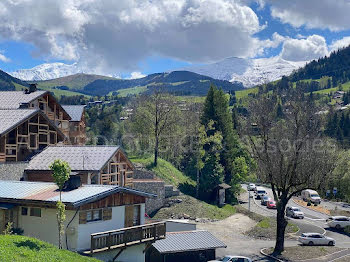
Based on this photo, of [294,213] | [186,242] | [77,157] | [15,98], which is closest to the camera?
[186,242]

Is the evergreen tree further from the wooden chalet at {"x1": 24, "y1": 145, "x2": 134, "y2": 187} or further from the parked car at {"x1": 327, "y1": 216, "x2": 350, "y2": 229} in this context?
the wooden chalet at {"x1": 24, "y1": 145, "x2": 134, "y2": 187}

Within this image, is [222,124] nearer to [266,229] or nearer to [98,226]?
[266,229]

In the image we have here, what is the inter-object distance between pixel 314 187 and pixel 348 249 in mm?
7494

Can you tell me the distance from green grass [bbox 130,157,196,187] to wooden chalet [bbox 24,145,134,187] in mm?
21376

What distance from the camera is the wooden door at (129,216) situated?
2697 cm

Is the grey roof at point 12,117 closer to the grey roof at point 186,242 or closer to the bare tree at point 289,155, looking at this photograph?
the grey roof at point 186,242

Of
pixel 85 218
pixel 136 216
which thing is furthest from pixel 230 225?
pixel 85 218

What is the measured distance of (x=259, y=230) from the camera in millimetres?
46656

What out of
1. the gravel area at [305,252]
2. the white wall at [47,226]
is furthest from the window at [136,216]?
the gravel area at [305,252]

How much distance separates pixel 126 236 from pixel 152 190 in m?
25.2

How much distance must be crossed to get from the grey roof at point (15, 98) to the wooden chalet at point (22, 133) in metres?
6.86

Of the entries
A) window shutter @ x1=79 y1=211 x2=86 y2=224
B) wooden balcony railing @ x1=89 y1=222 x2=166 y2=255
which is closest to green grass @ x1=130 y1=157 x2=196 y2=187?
wooden balcony railing @ x1=89 y1=222 x2=166 y2=255

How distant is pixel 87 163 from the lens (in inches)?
1372

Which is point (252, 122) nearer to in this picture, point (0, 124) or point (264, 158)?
point (264, 158)
